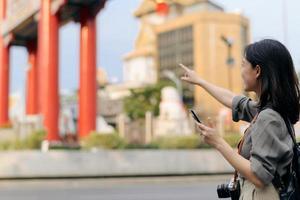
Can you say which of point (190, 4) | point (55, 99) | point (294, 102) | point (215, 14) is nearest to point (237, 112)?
point (294, 102)

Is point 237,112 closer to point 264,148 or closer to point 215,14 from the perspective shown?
point 264,148

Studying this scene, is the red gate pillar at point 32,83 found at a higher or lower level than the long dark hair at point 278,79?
higher

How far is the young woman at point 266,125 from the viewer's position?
208 centimetres

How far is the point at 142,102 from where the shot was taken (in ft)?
232

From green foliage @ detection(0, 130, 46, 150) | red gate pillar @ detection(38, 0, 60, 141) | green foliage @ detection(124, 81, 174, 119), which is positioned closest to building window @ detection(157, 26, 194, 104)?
green foliage @ detection(124, 81, 174, 119)

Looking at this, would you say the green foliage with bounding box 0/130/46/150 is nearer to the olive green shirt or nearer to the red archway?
the red archway

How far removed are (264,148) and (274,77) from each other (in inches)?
11.3

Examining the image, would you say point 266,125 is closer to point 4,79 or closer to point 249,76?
point 249,76

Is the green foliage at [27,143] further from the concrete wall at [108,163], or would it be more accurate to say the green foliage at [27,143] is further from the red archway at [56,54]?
the red archway at [56,54]

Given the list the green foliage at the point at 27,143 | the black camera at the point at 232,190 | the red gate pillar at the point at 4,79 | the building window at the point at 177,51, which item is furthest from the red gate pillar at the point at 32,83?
the building window at the point at 177,51

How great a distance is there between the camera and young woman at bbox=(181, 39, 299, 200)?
2.08 meters

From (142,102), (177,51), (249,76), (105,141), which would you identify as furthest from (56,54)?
(177,51)

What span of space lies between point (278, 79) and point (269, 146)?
273 mm

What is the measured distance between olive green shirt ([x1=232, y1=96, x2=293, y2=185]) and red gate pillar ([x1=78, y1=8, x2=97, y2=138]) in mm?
21859
